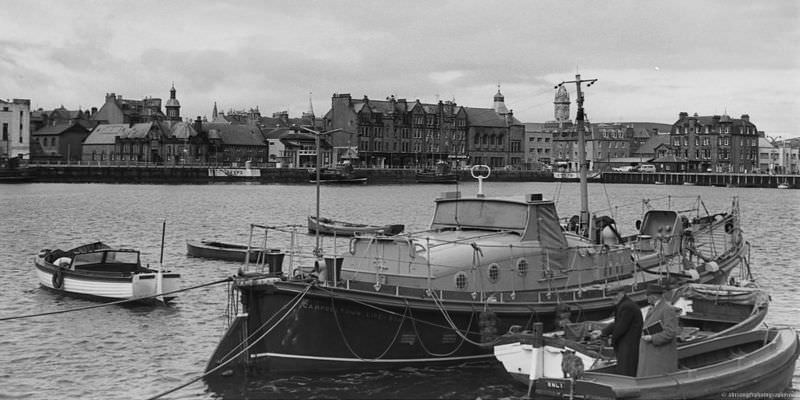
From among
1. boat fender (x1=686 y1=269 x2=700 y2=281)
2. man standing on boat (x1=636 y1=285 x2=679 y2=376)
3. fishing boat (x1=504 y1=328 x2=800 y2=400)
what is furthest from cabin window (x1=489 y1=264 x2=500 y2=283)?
boat fender (x1=686 y1=269 x2=700 y2=281)

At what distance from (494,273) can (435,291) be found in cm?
199

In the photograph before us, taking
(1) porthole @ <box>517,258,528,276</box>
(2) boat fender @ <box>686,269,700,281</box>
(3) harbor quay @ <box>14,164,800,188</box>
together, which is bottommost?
(2) boat fender @ <box>686,269,700,281</box>

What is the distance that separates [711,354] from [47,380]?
55.3 ft

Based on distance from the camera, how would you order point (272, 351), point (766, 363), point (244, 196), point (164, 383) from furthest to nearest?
point (244, 196)
point (164, 383)
point (272, 351)
point (766, 363)

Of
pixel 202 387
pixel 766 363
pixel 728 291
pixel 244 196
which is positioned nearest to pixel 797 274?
pixel 728 291

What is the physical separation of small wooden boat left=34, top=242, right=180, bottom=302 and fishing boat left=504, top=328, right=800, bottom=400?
60.6 ft

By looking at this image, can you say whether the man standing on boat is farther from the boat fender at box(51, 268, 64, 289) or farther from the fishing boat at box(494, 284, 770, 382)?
the boat fender at box(51, 268, 64, 289)

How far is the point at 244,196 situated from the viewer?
123m

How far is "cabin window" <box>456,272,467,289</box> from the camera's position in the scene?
23453mm

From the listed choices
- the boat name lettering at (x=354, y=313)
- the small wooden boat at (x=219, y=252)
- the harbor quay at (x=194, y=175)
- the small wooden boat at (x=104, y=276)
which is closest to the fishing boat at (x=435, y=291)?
the boat name lettering at (x=354, y=313)

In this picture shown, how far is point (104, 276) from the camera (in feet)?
115

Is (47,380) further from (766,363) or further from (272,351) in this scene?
(766,363)

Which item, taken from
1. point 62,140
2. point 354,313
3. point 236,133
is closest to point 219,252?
point 354,313

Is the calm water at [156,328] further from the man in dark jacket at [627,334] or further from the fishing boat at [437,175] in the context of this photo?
the fishing boat at [437,175]
